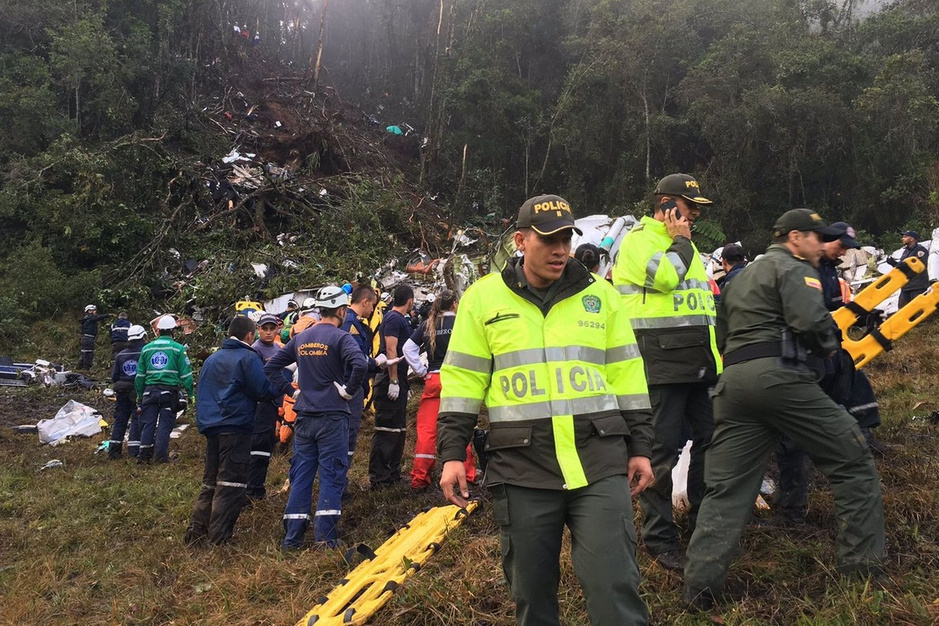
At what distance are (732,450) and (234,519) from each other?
373 centimetres

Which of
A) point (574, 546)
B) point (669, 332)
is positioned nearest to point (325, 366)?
point (669, 332)

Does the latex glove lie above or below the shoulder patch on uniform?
below

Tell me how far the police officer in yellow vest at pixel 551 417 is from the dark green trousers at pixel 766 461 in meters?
0.76

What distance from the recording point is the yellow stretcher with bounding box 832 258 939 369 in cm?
458

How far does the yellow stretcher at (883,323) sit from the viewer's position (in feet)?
15.0

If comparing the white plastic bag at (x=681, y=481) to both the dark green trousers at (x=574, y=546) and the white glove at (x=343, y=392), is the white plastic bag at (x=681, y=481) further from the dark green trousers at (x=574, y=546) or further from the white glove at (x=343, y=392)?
the white glove at (x=343, y=392)

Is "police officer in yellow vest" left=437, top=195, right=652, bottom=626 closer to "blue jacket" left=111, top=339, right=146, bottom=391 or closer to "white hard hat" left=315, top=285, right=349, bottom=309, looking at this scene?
"white hard hat" left=315, top=285, right=349, bottom=309

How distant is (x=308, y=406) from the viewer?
4906 mm

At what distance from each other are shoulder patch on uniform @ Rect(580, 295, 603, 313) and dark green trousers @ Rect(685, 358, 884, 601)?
929mm

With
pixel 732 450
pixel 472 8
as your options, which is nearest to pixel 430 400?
pixel 732 450

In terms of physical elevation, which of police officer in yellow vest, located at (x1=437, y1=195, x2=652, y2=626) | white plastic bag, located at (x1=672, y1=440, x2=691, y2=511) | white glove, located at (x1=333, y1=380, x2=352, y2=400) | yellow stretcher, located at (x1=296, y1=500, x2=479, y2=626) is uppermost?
police officer in yellow vest, located at (x1=437, y1=195, x2=652, y2=626)

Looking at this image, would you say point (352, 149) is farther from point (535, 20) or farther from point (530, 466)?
point (530, 466)

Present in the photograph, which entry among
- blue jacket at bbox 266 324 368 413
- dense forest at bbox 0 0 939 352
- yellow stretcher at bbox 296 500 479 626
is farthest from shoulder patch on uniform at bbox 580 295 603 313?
dense forest at bbox 0 0 939 352

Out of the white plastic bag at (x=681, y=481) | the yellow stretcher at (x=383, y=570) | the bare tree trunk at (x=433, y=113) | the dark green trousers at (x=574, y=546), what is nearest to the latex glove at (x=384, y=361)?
the yellow stretcher at (x=383, y=570)
